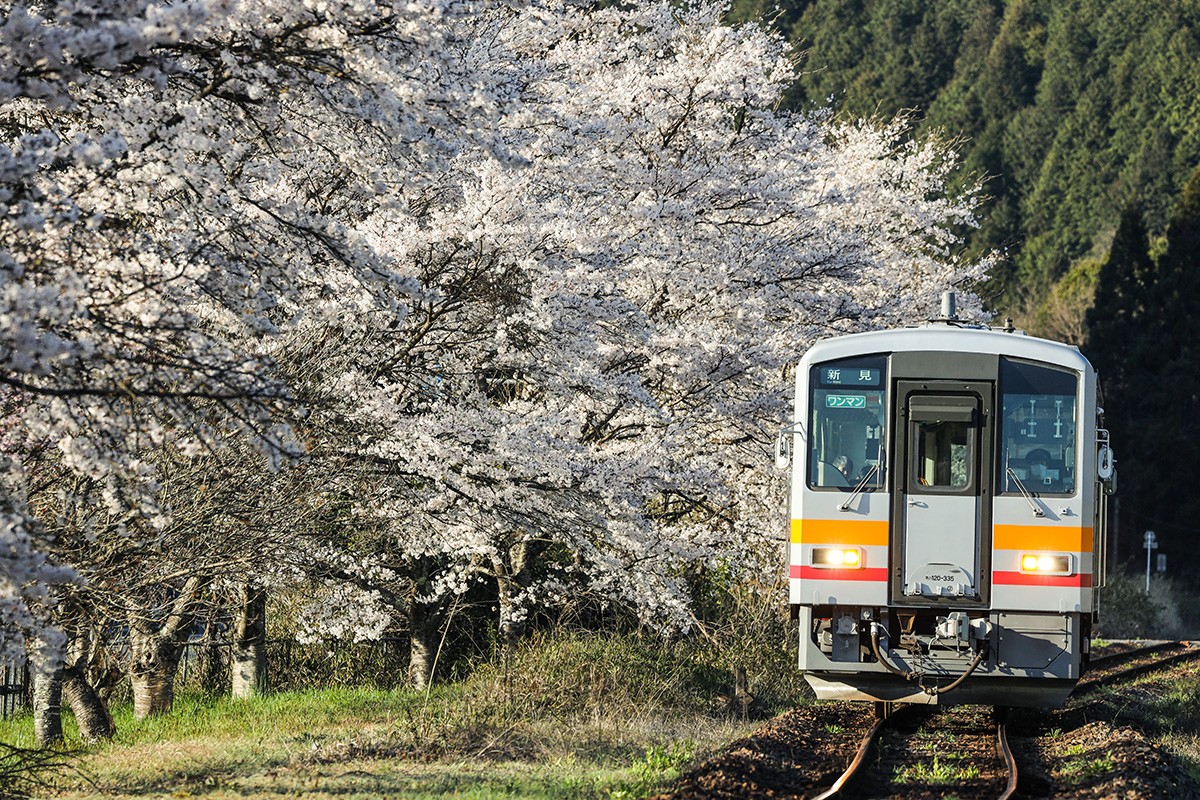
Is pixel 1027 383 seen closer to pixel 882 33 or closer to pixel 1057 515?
pixel 1057 515

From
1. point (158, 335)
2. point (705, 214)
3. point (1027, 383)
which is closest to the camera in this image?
point (158, 335)

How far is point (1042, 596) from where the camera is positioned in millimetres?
10453

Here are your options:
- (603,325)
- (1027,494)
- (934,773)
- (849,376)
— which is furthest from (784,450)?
(934,773)

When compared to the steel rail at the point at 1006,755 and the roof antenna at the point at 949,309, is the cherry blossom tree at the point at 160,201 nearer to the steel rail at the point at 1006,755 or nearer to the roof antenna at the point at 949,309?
the steel rail at the point at 1006,755

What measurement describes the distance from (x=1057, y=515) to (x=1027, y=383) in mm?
974

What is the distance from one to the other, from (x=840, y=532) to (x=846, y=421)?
82cm

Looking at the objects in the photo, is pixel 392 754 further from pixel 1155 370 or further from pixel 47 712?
pixel 1155 370

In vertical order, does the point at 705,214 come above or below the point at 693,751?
above

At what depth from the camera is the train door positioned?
34.9ft

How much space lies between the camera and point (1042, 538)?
34.5 ft

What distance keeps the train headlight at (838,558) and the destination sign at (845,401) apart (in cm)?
105

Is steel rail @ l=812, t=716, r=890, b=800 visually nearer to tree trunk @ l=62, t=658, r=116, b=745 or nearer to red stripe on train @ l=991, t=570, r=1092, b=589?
red stripe on train @ l=991, t=570, r=1092, b=589

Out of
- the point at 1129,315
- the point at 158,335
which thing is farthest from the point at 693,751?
the point at 1129,315

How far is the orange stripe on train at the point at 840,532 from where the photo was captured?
10.7 meters
